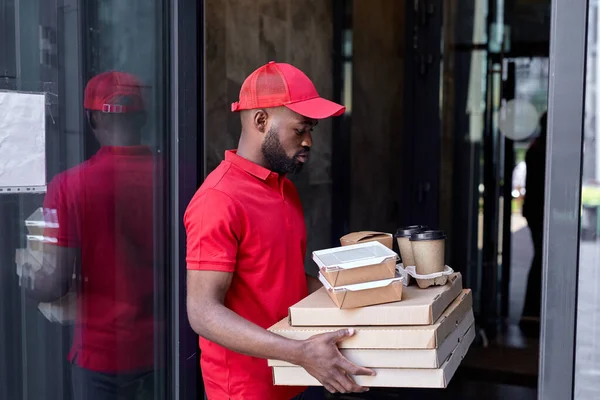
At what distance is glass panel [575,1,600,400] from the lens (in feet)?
5.30

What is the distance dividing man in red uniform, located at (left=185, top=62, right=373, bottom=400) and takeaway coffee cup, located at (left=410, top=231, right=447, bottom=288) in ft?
→ 1.18

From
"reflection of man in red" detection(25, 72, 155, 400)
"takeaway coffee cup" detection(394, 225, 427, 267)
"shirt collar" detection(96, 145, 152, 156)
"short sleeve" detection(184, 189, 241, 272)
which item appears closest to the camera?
"short sleeve" detection(184, 189, 241, 272)

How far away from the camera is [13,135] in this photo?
1.92 m

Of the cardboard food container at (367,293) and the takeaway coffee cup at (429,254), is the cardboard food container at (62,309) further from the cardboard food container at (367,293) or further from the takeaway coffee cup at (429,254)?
the takeaway coffee cup at (429,254)

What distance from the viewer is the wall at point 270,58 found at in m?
3.36

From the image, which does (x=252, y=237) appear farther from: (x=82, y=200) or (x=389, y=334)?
(x=82, y=200)

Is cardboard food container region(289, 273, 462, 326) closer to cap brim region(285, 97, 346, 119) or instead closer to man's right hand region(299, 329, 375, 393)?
man's right hand region(299, 329, 375, 393)

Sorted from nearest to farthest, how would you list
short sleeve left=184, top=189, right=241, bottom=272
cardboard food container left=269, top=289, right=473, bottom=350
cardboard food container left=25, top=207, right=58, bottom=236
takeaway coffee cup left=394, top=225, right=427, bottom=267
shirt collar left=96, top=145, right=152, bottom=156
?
cardboard food container left=269, top=289, right=473, bottom=350 < short sleeve left=184, top=189, right=241, bottom=272 < takeaway coffee cup left=394, top=225, right=427, bottom=267 < cardboard food container left=25, top=207, right=58, bottom=236 < shirt collar left=96, top=145, right=152, bottom=156

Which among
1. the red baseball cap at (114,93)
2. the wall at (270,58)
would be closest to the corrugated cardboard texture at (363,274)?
the red baseball cap at (114,93)

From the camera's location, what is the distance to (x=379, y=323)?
1581mm

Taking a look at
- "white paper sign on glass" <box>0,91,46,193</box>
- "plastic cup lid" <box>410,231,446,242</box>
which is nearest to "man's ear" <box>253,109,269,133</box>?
"plastic cup lid" <box>410,231,446,242</box>

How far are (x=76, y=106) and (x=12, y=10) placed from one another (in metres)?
0.33

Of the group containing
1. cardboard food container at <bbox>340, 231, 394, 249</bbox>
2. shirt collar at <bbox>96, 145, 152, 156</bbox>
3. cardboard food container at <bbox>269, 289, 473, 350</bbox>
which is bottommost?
cardboard food container at <bbox>269, 289, 473, 350</bbox>

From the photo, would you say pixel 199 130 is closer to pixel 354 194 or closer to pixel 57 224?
pixel 57 224
